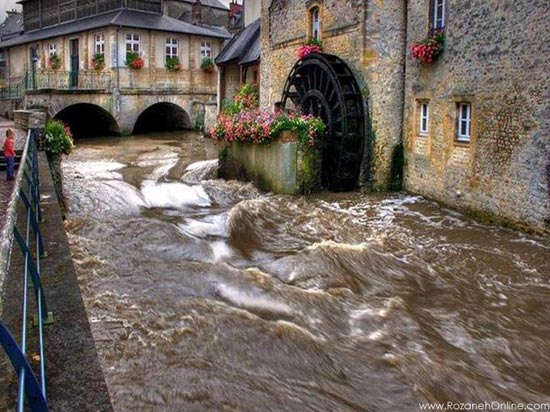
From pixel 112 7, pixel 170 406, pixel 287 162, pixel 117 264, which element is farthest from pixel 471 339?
pixel 112 7

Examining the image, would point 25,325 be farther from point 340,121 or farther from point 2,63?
point 2,63

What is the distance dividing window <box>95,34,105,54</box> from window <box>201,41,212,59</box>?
5430 millimetres

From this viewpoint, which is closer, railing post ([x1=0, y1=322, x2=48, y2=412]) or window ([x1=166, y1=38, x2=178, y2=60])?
railing post ([x1=0, y1=322, x2=48, y2=412])

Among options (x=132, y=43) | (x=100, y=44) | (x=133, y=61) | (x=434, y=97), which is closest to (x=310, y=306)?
(x=434, y=97)

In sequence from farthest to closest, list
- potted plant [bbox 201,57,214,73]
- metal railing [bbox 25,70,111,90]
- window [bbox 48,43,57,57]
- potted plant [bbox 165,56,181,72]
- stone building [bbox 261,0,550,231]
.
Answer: window [bbox 48,43,57,57]
potted plant [bbox 201,57,214,73]
potted plant [bbox 165,56,181,72]
metal railing [bbox 25,70,111,90]
stone building [bbox 261,0,550,231]

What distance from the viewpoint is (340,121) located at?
44.3 ft

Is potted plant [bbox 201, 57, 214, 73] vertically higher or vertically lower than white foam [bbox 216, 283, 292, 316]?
higher

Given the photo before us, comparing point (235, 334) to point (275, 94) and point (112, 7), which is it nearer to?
point (275, 94)

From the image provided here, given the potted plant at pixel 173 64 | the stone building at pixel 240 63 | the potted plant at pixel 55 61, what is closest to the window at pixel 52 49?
the potted plant at pixel 55 61

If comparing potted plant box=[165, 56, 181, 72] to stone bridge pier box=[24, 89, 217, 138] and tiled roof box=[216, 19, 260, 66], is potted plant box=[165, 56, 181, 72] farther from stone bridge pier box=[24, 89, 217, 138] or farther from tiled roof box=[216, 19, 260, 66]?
tiled roof box=[216, 19, 260, 66]

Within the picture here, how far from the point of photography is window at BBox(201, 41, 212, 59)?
3203 cm

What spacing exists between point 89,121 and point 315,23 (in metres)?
19.3

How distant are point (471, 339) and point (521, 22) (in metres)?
5.86

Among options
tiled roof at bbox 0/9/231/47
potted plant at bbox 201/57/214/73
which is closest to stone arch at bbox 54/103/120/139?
tiled roof at bbox 0/9/231/47
